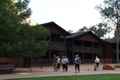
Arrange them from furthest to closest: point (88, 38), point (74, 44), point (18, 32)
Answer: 1. point (88, 38)
2. point (74, 44)
3. point (18, 32)

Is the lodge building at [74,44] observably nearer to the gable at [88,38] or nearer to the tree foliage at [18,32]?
the gable at [88,38]

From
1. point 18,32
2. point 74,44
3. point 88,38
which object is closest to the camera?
point 18,32

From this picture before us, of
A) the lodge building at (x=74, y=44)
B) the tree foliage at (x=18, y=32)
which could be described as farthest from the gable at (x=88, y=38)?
the tree foliage at (x=18, y=32)

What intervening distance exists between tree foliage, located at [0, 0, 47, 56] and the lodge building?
19.4 metres

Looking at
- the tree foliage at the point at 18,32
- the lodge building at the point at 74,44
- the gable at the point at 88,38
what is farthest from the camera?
the gable at the point at 88,38

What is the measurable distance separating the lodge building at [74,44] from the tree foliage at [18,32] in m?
19.4

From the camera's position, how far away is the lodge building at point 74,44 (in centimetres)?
5450

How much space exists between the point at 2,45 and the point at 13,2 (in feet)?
19.8

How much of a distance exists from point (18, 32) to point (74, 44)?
2997cm

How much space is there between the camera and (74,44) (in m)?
59.0

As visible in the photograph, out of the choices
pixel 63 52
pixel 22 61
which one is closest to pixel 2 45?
pixel 22 61

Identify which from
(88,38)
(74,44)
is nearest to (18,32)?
(74,44)

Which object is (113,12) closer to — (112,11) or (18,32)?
(112,11)

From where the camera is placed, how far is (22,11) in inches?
1297
